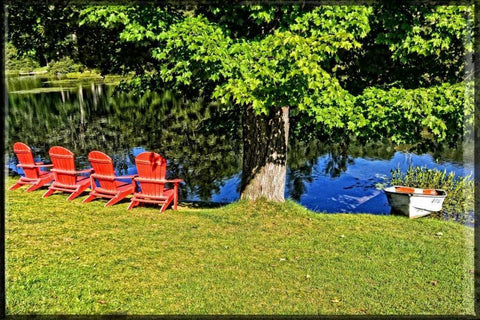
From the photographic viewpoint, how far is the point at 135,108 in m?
44.9

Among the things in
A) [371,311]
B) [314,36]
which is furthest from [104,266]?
[314,36]

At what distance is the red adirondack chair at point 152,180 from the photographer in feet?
30.1

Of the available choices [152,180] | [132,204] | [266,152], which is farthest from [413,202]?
[132,204]

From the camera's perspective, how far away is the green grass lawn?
5.64 meters

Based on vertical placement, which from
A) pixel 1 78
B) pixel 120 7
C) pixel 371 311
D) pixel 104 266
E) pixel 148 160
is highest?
pixel 120 7

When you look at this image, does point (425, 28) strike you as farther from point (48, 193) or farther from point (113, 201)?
point (48, 193)

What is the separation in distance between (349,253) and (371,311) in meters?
1.99

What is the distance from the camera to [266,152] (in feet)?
32.7

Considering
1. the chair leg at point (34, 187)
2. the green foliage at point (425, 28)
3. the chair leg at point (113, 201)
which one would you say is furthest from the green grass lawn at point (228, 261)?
the green foliage at point (425, 28)

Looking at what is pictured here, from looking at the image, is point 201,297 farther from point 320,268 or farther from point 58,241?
point 58,241

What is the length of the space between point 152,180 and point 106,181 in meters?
1.33

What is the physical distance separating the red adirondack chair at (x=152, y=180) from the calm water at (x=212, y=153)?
13.1ft

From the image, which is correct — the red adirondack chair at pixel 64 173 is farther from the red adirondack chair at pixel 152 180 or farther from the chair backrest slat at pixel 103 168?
the red adirondack chair at pixel 152 180

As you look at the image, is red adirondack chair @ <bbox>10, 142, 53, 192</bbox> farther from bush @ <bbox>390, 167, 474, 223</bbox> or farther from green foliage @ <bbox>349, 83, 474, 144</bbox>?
bush @ <bbox>390, 167, 474, 223</bbox>
